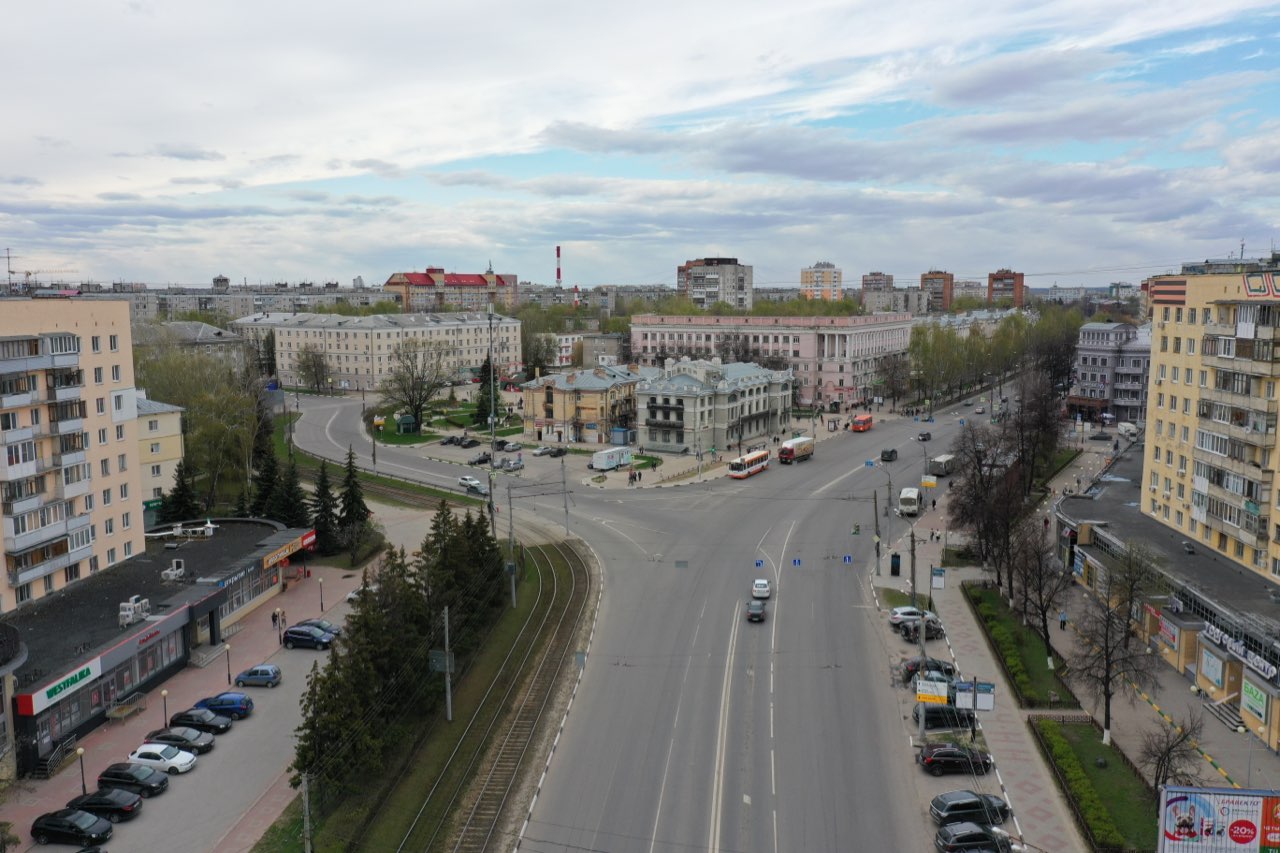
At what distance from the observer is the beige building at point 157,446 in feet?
192

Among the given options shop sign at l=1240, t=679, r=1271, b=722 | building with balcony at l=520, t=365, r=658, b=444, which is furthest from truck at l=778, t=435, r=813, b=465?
shop sign at l=1240, t=679, r=1271, b=722

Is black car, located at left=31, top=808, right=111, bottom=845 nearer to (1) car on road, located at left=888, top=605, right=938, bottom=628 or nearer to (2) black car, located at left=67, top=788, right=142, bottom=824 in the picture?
(2) black car, located at left=67, top=788, right=142, bottom=824

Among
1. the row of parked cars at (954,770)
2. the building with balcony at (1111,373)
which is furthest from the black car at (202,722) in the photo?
the building with balcony at (1111,373)

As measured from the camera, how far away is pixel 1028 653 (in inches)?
1489

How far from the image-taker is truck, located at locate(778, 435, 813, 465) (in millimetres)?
75750

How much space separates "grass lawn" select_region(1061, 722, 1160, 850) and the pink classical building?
8214 cm

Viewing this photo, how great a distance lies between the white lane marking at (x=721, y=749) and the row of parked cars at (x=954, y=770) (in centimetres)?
566

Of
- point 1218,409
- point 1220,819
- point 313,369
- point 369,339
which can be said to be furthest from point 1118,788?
point 313,369

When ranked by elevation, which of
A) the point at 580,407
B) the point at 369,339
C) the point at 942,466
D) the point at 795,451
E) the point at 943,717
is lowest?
the point at 943,717

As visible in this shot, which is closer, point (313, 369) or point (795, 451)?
point (795, 451)

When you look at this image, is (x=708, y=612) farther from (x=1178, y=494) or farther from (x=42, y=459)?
(x=42, y=459)

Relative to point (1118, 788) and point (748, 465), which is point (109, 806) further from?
point (748, 465)

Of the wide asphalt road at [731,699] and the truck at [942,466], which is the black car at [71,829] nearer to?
the wide asphalt road at [731,699]

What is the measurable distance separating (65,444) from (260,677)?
42.9ft
